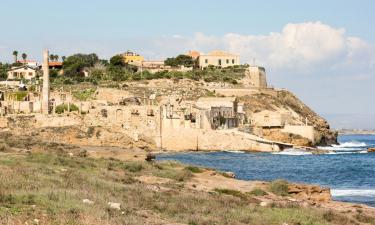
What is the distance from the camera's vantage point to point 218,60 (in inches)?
4870

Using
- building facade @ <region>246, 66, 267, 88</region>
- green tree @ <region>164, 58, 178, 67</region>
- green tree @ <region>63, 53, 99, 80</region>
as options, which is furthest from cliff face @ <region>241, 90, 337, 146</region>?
green tree @ <region>63, 53, 99, 80</region>

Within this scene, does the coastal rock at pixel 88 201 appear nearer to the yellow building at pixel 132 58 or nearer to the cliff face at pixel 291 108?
the cliff face at pixel 291 108

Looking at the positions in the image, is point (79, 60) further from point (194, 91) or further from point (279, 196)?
point (279, 196)

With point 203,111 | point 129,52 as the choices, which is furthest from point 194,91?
point 129,52

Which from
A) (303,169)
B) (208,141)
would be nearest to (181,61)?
(208,141)

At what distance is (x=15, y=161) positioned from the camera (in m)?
26.8

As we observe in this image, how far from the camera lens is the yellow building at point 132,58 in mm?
129125

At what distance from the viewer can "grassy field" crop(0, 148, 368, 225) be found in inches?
580

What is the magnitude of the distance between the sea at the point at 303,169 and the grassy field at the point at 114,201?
11.3 meters

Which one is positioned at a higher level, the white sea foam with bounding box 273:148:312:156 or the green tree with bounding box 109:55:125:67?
the green tree with bounding box 109:55:125:67

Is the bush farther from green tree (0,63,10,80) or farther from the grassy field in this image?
the grassy field

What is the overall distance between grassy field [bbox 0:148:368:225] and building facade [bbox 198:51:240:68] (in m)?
97.9

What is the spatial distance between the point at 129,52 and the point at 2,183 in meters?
122

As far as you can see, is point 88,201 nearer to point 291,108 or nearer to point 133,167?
point 133,167
